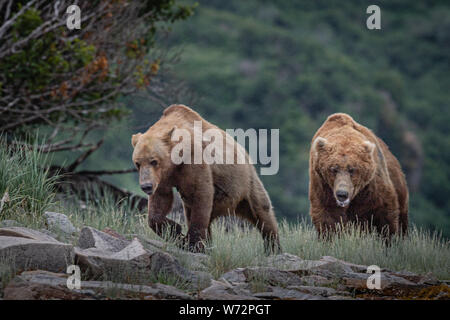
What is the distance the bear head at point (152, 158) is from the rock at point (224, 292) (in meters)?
1.09

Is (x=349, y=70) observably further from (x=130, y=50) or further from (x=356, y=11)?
(x=130, y=50)

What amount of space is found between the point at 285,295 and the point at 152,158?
1725 mm

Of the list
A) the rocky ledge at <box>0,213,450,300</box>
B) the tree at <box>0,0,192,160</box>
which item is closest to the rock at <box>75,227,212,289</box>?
the rocky ledge at <box>0,213,450,300</box>

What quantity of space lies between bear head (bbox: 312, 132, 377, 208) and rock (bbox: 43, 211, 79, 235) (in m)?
2.48

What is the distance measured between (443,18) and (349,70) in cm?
698

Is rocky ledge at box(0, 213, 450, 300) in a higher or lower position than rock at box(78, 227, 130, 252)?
lower

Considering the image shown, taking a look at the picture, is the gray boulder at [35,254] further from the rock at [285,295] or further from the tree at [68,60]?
the tree at [68,60]

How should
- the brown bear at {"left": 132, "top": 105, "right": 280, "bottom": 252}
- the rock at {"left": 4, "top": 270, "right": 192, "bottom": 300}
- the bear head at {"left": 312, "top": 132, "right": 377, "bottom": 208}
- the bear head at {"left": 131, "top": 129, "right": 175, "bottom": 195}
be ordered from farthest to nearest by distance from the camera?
the bear head at {"left": 312, "top": 132, "right": 377, "bottom": 208}, the brown bear at {"left": 132, "top": 105, "right": 280, "bottom": 252}, the bear head at {"left": 131, "top": 129, "right": 175, "bottom": 195}, the rock at {"left": 4, "top": 270, "right": 192, "bottom": 300}

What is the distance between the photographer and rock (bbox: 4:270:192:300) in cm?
401

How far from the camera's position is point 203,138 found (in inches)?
247

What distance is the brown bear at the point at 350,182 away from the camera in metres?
6.50

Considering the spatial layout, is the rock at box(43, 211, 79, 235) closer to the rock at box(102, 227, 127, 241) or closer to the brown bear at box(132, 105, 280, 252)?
the rock at box(102, 227, 127, 241)

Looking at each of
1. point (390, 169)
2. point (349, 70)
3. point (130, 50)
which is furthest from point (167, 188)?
point (349, 70)

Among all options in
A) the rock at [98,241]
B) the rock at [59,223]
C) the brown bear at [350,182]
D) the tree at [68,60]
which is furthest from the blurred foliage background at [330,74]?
the rock at [98,241]
